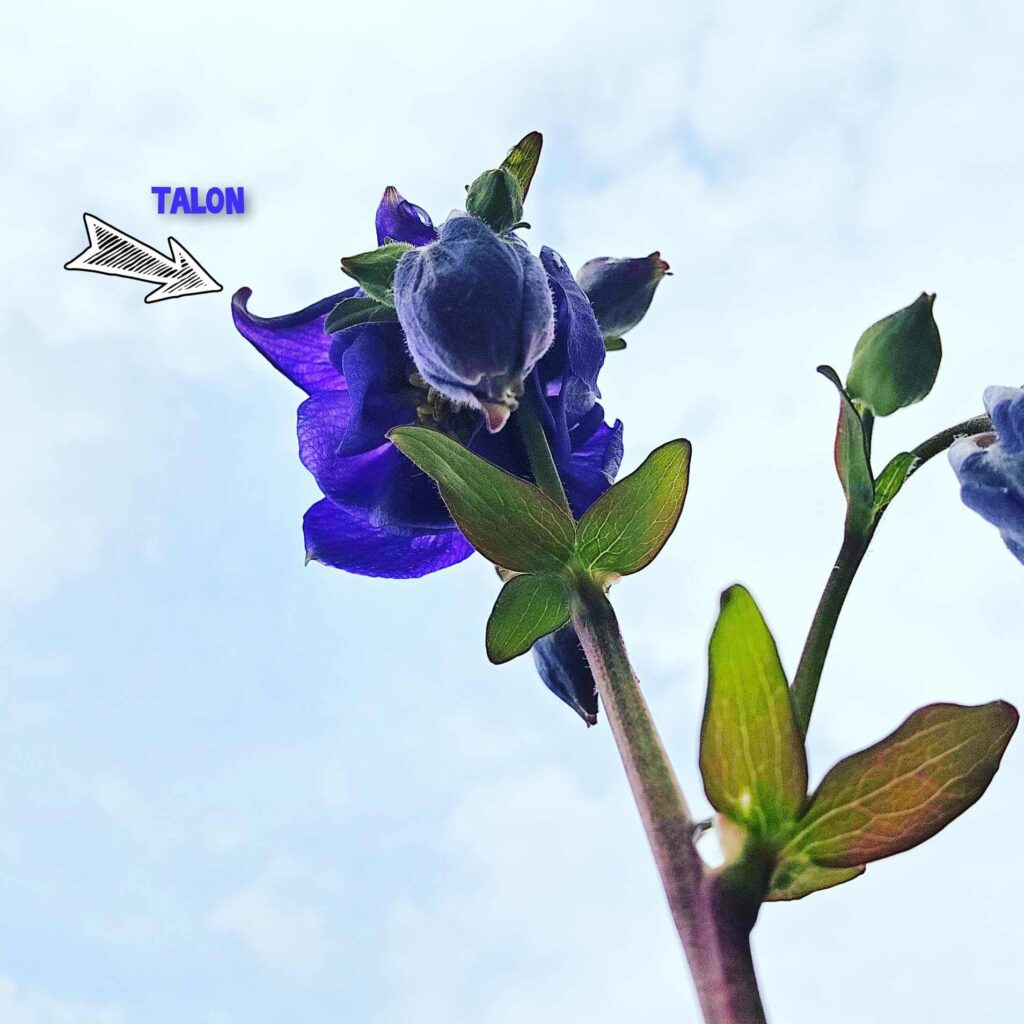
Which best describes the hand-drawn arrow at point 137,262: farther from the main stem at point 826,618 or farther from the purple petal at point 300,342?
the main stem at point 826,618

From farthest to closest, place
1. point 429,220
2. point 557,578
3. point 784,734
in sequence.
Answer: point 429,220
point 557,578
point 784,734

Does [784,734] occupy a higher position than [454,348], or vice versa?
[454,348]

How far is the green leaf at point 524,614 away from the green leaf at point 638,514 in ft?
0.08

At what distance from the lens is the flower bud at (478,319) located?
0.51 metres

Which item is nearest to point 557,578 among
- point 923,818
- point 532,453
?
point 532,453

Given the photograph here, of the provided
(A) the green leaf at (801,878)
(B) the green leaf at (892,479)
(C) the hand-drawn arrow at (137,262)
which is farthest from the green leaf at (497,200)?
(C) the hand-drawn arrow at (137,262)

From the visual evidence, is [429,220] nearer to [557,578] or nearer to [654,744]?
[557,578]

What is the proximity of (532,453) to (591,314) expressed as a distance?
97 mm

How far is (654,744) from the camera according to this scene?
1.39ft

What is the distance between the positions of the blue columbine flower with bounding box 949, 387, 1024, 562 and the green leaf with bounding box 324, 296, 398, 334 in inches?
11.0

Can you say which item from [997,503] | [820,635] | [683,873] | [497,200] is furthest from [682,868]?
[497,200]

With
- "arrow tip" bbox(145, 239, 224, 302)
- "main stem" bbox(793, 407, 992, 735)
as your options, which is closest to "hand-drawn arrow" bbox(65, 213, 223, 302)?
"arrow tip" bbox(145, 239, 224, 302)

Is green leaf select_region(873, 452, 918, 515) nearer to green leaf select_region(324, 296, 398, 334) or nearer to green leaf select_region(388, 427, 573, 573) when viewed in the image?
green leaf select_region(388, 427, 573, 573)

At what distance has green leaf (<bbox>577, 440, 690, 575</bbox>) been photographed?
0.48 meters
